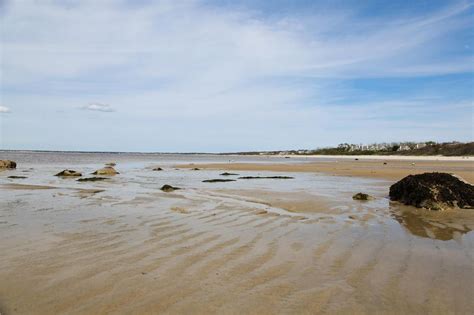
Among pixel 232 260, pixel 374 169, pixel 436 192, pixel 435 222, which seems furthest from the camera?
pixel 374 169

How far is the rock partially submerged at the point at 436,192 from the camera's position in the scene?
997 cm

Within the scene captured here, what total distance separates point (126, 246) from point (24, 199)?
657cm

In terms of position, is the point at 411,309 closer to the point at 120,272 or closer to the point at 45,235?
the point at 120,272

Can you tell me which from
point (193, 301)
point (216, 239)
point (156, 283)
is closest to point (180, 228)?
point (216, 239)

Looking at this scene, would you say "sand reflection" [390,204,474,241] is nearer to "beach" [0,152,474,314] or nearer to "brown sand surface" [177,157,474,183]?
"beach" [0,152,474,314]

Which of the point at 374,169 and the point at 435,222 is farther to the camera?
the point at 374,169

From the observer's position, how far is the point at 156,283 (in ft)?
13.8

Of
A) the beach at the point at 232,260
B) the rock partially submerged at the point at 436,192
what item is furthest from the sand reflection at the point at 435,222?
the rock partially submerged at the point at 436,192

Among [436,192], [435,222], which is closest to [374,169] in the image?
[436,192]

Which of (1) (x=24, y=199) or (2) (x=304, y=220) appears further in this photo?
(1) (x=24, y=199)

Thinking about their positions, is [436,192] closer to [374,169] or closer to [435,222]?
[435,222]

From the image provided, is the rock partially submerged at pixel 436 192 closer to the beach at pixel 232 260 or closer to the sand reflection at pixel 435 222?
the sand reflection at pixel 435 222

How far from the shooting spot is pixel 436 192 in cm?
1015

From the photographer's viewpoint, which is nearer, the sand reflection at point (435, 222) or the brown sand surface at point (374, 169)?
the sand reflection at point (435, 222)
